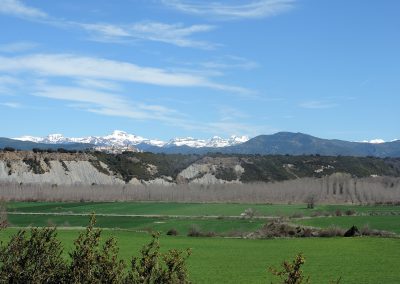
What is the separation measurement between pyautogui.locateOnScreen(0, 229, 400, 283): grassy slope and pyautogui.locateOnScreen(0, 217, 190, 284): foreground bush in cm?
3378

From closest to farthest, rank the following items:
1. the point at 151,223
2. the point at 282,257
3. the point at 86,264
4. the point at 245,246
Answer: the point at 86,264 → the point at 282,257 → the point at 245,246 → the point at 151,223

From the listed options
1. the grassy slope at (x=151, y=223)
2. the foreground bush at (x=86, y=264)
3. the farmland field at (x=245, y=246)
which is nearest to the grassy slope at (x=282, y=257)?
the farmland field at (x=245, y=246)

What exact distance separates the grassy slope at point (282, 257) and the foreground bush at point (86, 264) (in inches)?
1330

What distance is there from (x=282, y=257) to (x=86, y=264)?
2112 inches

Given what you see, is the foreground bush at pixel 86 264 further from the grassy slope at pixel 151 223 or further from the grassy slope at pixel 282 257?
the grassy slope at pixel 151 223

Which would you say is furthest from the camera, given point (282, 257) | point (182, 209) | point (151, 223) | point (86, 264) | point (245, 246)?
point (182, 209)

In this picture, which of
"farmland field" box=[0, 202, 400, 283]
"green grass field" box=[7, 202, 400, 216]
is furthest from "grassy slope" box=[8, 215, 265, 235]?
"green grass field" box=[7, 202, 400, 216]

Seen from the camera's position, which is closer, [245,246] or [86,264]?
[86,264]

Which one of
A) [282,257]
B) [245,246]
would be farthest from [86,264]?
[245,246]

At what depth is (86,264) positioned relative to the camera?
40.0 ft

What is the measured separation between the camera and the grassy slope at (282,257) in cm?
4906

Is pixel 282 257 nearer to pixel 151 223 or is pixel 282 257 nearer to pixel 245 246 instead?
pixel 245 246

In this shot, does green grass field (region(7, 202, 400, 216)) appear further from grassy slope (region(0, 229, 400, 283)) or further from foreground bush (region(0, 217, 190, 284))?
foreground bush (region(0, 217, 190, 284))

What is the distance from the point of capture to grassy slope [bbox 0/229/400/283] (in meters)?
49.1
